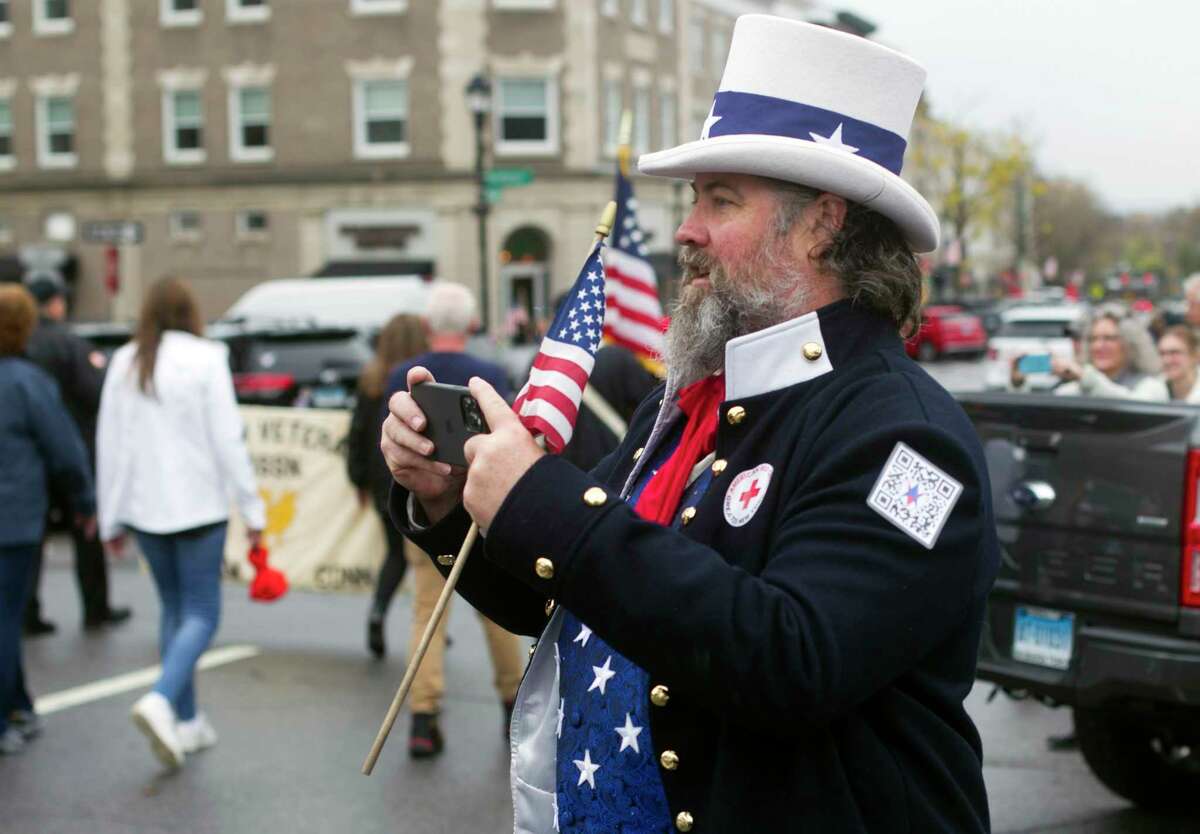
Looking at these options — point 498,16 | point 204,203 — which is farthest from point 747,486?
point 204,203

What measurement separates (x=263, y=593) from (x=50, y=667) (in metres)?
2.11

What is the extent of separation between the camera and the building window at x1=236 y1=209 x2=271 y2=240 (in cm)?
3575

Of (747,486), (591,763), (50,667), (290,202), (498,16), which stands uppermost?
(498,16)

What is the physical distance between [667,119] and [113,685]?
1299 inches

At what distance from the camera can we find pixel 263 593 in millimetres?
6562

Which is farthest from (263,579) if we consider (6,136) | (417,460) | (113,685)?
(6,136)

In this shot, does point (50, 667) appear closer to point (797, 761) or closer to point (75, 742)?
point (75, 742)

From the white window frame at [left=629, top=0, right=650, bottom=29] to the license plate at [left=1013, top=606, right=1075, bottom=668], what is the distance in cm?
3344

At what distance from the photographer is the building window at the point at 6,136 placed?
37.9m

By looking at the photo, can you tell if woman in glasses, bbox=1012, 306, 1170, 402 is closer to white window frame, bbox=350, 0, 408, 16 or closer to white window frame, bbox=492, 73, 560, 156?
white window frame, bbox=492, 73, 560, 156

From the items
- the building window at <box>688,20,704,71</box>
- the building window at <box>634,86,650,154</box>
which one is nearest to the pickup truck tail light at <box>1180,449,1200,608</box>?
the building window at <box>634,86,650,154</box>

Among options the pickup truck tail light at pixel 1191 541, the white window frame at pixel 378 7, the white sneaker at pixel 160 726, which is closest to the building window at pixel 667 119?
the white window frame at pixel 378 7

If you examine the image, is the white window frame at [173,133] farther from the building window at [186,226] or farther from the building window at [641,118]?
the building window at [641,118]

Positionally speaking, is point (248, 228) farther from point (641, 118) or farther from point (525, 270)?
point (641, 118)
